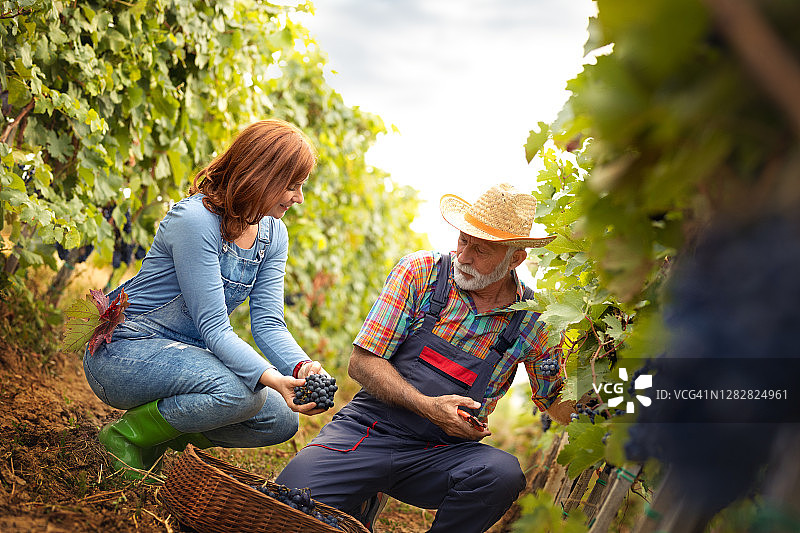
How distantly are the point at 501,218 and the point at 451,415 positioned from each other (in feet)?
2.57

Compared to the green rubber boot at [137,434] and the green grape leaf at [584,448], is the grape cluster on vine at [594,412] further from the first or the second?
the green rubber boot at [137,434]

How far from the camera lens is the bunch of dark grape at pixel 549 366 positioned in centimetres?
266

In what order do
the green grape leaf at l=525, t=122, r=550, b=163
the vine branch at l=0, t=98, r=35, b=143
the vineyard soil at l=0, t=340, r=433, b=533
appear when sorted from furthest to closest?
the vine branch at l=0, t=98, r=35, b=143 → the green grape leaf at l=525, t=122, r=550, b=163 → the vineyard soil at l=0, t=340, r=433, b=533

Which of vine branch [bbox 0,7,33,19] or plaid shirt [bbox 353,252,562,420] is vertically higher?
vine branch [bbox 0,7,33,19]

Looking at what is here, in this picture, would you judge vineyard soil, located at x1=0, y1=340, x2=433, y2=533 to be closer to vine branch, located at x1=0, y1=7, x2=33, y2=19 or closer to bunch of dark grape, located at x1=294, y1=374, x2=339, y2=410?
bunch of dark grape, located at x1=294, y1=374, x2=339, y2=410

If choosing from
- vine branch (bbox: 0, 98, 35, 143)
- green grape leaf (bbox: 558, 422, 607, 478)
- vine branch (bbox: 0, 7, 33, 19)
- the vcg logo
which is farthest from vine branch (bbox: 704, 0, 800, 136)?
vine branch (bbox: 0, 98, 35, 143)

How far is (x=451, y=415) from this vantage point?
8.68ft

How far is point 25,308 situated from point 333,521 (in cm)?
251

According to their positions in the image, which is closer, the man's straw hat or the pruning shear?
the pruning shear

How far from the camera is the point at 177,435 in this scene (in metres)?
2.71

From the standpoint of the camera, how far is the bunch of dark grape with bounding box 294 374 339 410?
2.47 metres

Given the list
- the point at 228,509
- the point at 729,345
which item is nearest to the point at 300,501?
the point at 228,509

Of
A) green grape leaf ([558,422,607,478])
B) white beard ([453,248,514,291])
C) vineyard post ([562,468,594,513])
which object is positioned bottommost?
vineyard post ([562,468,594,513])

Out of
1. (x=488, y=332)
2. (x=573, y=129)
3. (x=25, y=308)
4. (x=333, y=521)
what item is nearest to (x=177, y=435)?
(x=333, y=521)
